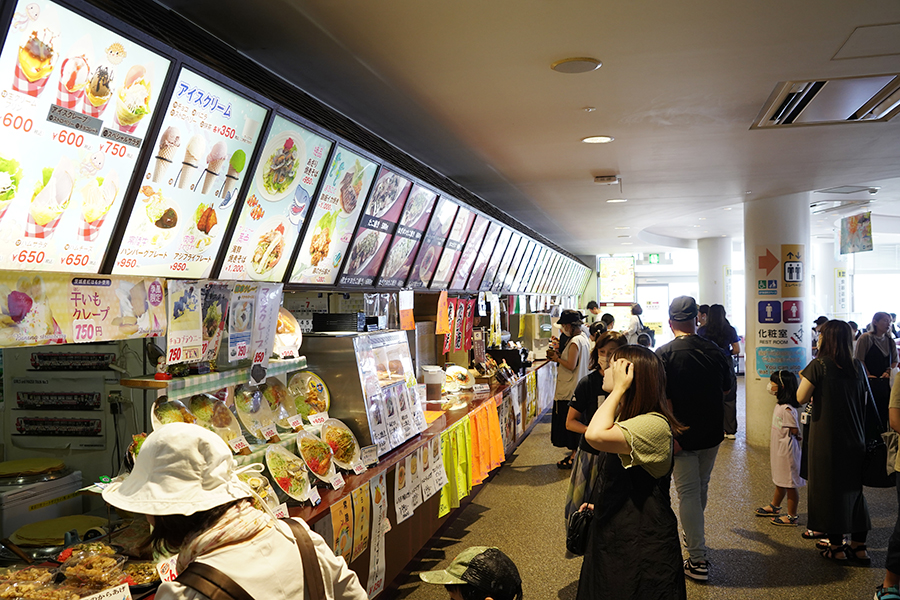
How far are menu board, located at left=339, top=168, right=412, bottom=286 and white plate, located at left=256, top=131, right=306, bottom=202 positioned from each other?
97cm

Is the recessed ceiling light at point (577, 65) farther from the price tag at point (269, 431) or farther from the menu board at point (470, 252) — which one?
the menu board at point (470, 252)

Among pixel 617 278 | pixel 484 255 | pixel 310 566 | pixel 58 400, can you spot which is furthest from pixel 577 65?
pixel 617 278

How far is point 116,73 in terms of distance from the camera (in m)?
2.33

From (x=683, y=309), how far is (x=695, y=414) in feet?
2.39

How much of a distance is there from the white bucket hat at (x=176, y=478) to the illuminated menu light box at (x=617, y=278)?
20.2 m

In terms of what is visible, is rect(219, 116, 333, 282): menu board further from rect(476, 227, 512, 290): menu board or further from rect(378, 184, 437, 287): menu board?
rect(476, 227, 512, 290): menu board

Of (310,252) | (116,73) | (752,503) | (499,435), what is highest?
(116,73)

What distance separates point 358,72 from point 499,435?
13.7 feet

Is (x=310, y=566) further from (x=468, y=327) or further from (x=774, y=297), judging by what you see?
(x=774, y=297)

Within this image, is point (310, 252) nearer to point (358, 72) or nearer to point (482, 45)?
point (358, 72)


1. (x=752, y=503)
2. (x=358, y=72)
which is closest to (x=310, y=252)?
(x=358, y=72)

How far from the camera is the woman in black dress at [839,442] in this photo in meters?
4.52

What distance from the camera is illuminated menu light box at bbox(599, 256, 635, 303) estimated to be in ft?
68.2

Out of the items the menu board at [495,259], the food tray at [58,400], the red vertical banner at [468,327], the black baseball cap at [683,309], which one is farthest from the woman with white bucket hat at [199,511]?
the menu board at [495,259]
